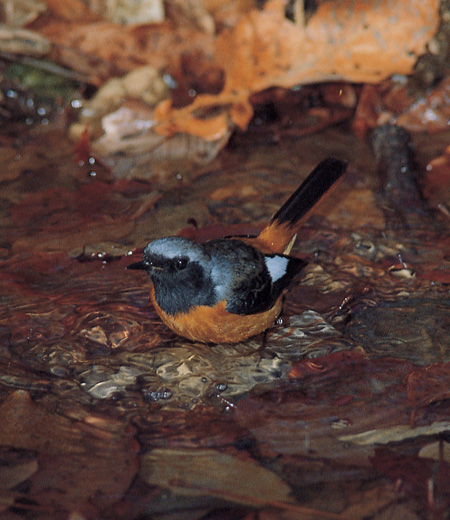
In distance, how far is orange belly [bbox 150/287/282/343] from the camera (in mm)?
3340

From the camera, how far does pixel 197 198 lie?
4.84m

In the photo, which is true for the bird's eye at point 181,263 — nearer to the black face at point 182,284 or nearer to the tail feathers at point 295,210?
the black face at point 182,284

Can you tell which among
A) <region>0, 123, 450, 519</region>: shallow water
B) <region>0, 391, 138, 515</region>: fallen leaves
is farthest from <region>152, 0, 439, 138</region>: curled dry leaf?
<region>0, 391, 138, 515</region>: fallen leaves

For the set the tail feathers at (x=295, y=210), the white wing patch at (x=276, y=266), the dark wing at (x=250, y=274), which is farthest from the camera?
the tail feathers at (x=295, y=210)

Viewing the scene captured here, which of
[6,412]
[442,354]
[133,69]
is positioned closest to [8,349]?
[6,412]

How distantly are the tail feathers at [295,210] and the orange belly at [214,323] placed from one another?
23.8 inches

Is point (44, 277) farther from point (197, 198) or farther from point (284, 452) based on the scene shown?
point (284, 452)

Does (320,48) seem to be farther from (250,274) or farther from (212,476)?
(212,476)

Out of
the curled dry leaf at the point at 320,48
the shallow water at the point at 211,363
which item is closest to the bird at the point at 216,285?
the shallow water at the point at 211,363

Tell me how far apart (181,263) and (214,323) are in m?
0.37

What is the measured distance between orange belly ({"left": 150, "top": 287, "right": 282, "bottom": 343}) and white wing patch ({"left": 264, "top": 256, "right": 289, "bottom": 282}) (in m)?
0.21

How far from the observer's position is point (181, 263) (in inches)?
129

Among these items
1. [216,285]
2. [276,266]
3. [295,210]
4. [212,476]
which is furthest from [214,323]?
[295,210]

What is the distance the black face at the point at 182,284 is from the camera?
3279mm
